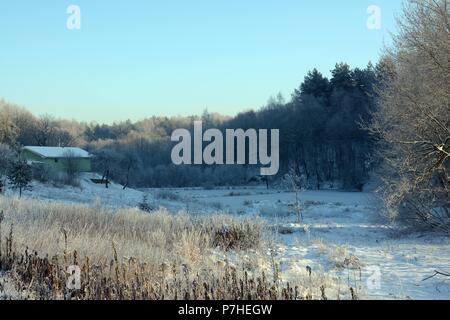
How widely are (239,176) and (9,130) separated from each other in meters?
33.1

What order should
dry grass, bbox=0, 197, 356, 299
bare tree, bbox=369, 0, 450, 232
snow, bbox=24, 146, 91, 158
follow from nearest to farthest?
dry grass, bbox=0, 197, 356, 299 → bare tree, bbox=369, 0, 450, 232 → snow, bbox=24, 146, 91, 158

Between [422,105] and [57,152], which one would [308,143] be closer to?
[57,152]

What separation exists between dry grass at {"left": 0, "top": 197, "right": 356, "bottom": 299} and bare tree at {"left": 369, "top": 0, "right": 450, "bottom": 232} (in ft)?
22.6

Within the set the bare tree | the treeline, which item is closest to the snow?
the treeline

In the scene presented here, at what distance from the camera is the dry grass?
4887mm

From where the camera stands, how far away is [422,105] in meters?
15.6

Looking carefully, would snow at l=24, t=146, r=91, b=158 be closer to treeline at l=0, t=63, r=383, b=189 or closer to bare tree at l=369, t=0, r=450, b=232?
treeline at l=0, t=63, r=383, b=189

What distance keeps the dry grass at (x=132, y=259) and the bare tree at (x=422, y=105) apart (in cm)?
690

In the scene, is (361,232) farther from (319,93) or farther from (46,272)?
(319,93)

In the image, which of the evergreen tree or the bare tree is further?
the evergreen tree

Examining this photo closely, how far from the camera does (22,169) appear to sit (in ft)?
102

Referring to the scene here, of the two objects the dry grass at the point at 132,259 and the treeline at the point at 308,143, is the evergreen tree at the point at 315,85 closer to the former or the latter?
the treeline at the point at 308,143

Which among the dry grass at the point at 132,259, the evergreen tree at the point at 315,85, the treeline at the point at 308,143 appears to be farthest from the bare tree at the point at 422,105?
the evergreen tree at the point at 315,85

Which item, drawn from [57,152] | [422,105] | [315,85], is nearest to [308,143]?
[315,85]
